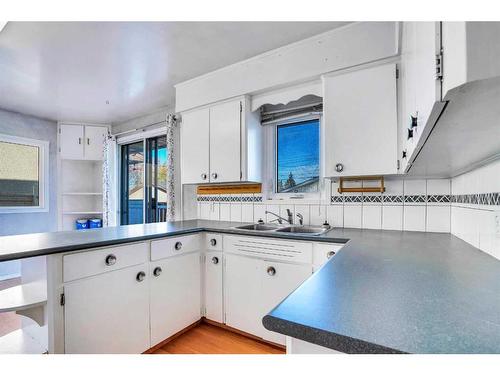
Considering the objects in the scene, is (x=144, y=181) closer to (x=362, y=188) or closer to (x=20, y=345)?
(x=20, y=345)

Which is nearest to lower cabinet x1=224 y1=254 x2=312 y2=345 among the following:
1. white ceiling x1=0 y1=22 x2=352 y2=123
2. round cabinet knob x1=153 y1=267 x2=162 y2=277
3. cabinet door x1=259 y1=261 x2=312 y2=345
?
cabinet door x1=259 y1=261 x2=312 y2=345

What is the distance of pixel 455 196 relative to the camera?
5.65 feet

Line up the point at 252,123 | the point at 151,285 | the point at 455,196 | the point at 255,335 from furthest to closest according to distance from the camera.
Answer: the point at 252,123 → the point at 255,335 → the point at 151,285 → the point at 455,196

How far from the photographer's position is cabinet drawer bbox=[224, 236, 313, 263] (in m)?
1.79

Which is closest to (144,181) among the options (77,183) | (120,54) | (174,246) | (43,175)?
(77,183)

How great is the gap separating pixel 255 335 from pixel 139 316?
84 cm

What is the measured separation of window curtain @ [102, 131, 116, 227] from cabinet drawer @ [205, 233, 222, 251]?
238 centimetres

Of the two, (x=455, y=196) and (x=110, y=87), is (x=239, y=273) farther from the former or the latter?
(x=110, y=87)

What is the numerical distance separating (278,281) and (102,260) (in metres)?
1.13

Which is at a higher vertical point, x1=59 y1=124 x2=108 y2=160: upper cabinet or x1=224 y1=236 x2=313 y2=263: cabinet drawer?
x1=59 y1=124 x2=108 y2=160: upper cabinet

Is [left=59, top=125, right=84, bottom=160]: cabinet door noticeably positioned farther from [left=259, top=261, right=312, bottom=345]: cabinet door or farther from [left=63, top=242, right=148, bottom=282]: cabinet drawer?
[left=259, top=261, right=312, bottom=345]: cabinet door

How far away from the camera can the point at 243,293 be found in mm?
2047

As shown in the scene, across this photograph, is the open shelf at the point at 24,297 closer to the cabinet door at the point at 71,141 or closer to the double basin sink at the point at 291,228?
the double basin sink at the point at 291,228
